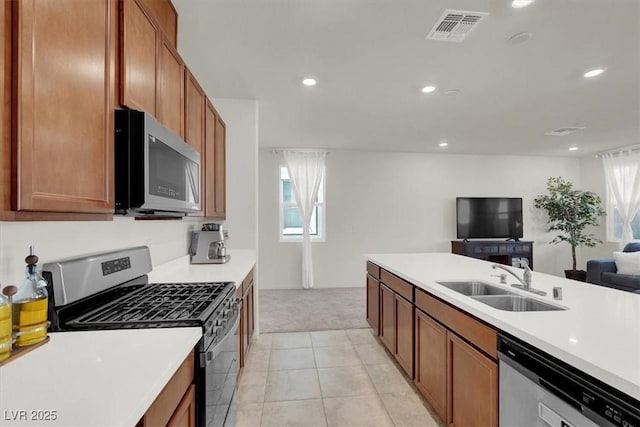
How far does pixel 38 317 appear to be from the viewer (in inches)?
39.6

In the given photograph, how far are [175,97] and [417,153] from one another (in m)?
5.25

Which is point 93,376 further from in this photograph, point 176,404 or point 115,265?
point 115,265

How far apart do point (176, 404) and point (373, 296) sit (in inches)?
102

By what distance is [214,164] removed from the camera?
2.80 m

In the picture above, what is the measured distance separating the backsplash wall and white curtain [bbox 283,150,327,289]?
339cm

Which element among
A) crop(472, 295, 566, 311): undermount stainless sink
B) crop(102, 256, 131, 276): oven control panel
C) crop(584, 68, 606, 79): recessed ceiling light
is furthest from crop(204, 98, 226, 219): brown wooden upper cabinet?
crop(584, 68, 606, 79): recessed ceiling light

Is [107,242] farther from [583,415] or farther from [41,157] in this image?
[583,415]

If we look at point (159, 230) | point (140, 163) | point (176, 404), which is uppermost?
point (140, 163)

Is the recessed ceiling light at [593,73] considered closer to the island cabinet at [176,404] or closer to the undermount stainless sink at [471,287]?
the undermount stainless sink at [471,287]

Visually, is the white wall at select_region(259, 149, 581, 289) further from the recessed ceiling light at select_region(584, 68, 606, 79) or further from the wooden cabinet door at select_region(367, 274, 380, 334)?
the recessed ceiling light at select_region(584, 68, 606, 79)

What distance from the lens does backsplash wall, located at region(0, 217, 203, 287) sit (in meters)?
1.05

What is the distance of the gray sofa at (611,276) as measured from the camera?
13.4 feet

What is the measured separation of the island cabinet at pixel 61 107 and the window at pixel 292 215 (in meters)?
4.72

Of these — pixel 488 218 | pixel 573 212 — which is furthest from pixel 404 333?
pixel 573 212
